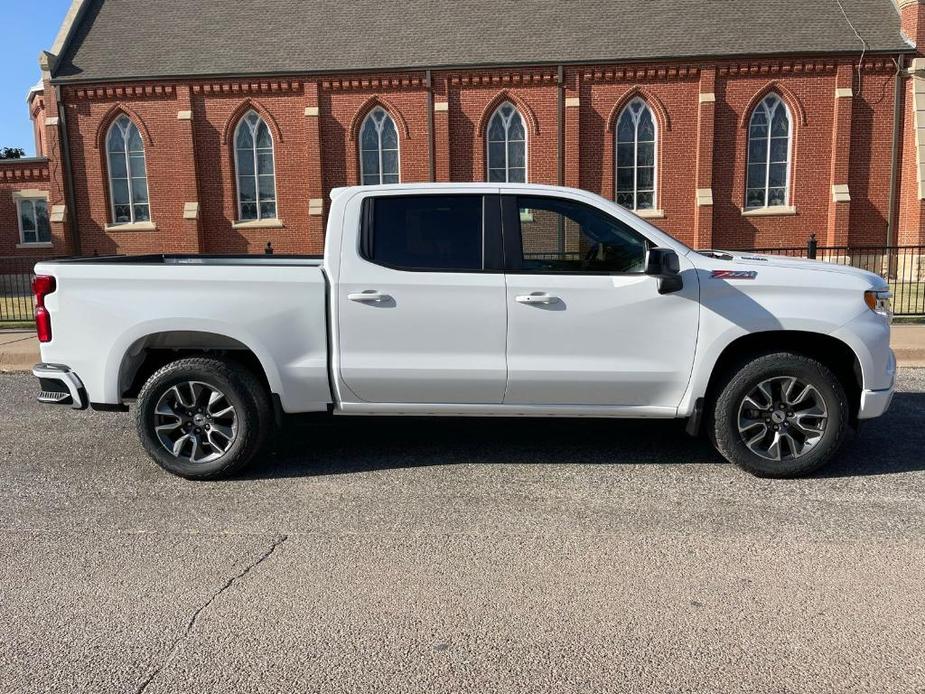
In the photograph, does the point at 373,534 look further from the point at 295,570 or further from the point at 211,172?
the point at 211,172

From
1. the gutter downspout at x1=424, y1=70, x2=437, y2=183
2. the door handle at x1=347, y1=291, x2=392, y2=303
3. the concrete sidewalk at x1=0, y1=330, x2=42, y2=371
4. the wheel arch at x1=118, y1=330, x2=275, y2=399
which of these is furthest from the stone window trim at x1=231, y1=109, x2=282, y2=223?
the door handle at x1=347, y1=291, x2=392, y2=303

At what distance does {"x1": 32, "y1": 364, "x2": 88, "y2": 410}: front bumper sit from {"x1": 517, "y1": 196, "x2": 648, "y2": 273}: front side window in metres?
3.23

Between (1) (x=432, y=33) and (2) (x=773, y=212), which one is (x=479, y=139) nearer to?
(1) (x=432, y=33)

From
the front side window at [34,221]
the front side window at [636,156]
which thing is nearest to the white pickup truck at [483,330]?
the front side window at [636,156]

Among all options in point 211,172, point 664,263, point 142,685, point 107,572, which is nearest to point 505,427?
point 664,263

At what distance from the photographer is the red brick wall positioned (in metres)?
21.5

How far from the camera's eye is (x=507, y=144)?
73.4 feet

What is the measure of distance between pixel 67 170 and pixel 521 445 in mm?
22698

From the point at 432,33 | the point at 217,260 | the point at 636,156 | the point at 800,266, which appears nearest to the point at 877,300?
the point at 800,266

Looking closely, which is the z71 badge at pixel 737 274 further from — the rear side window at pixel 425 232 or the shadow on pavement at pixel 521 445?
the rear side window at pixel 425 232

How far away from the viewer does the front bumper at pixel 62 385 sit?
5.06 metres

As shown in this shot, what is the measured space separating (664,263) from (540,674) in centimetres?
273

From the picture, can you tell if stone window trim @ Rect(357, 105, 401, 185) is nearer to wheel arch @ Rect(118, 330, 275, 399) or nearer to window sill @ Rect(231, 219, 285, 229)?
window sill @ Rect(231, 219, 285, 229)

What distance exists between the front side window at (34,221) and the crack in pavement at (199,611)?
24662mm
